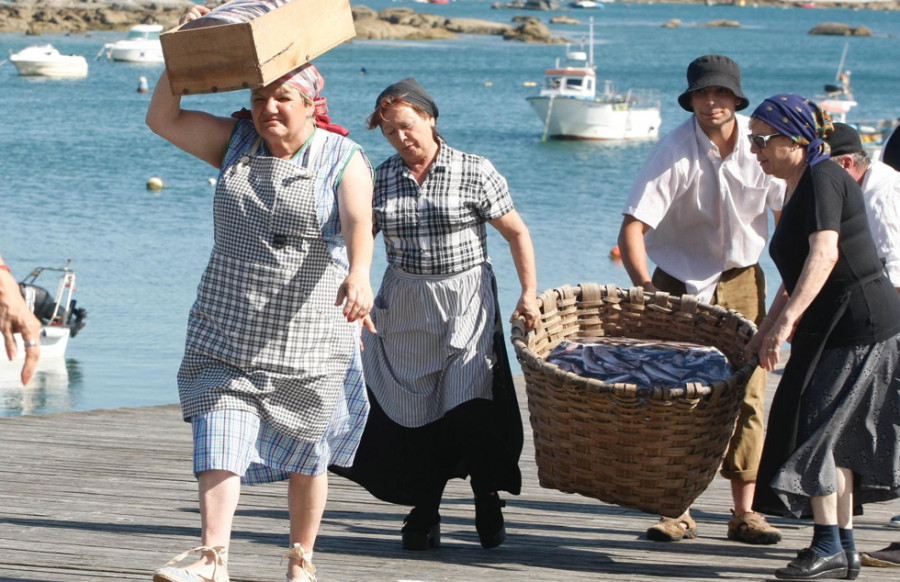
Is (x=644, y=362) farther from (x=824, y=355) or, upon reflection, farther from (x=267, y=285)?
(x=267, y=285)

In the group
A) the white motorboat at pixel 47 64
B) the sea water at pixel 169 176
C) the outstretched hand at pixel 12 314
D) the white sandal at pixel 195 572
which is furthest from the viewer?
the white motorboat at pixel 47 64

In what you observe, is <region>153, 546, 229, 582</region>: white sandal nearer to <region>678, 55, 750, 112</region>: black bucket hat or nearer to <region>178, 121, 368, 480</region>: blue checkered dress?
<region>178, 121, 368, 480</region>: blue checkered dress

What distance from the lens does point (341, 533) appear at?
4766 millimetres

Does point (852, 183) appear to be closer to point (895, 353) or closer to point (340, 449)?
point (895, 353)

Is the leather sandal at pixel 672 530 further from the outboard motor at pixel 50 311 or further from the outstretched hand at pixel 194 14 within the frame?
the outboard motor at pixel 50 311

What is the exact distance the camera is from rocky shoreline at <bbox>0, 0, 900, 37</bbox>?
269 feet

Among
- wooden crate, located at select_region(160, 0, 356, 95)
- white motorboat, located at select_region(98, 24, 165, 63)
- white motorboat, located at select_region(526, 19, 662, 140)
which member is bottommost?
white motorboat, located at select_region(98, 24, 165, 63)

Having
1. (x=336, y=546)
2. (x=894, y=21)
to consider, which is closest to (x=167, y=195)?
(x=336, y=546)

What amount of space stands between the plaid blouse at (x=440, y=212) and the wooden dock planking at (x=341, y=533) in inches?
39.0

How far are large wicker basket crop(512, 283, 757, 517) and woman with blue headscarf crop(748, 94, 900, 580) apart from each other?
18cm

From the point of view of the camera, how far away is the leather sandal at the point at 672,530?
4.67 m

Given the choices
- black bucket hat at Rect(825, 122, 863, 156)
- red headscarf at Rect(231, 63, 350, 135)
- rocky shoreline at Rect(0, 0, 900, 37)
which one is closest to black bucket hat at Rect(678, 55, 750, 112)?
black bucket hat at Rect(825, 122, 863, 156)

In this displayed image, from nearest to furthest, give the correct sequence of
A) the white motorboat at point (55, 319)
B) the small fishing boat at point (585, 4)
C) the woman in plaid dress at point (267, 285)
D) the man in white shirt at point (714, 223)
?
the woman in plaid dress at point (267, 285) → the man in white shirt at point (714, 223) → the white motorboat at point (55, 319) → the small fishing boat at point (585, 4)

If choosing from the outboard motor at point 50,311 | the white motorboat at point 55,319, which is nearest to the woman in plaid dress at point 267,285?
the outboard motor at point 50,311
